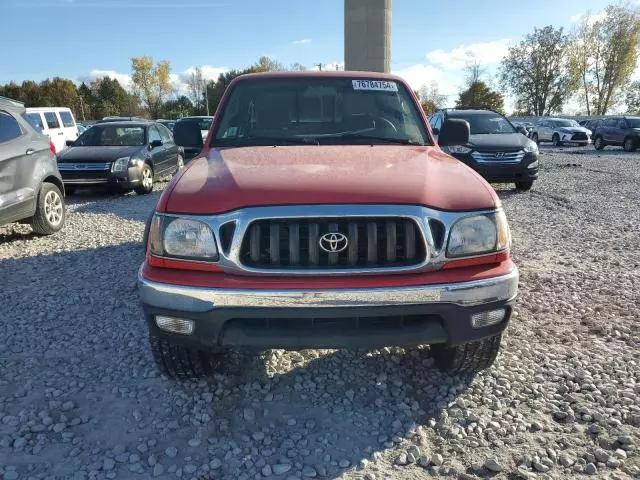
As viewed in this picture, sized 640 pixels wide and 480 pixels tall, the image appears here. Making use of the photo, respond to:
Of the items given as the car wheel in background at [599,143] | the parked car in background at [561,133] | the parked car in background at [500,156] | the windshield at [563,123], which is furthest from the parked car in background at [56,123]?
the windshield at [563,123]

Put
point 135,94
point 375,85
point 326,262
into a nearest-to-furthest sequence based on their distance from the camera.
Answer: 1. point 326,262
2. point 375,85
3. point 135,94

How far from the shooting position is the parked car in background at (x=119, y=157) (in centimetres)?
964

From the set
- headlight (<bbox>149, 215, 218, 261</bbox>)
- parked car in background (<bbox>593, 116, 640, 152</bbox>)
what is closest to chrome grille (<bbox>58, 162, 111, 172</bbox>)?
headlight (<bbox>149, 215, 218, 261</bbox>)

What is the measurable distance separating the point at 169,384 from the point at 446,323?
169cm

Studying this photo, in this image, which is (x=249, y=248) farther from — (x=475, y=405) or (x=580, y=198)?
(x=580, y=198)

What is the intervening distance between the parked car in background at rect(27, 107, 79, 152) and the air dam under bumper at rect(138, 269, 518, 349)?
15.9 meters

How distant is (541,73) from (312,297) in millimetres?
61533

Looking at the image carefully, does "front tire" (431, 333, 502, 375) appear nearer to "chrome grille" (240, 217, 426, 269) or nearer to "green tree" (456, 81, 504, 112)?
"chrome grille" (240, 217, 426, 269)

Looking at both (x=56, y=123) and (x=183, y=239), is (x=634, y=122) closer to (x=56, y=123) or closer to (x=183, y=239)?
(x=56, y=123)

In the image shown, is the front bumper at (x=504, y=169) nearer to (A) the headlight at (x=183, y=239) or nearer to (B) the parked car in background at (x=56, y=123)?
(A) the headlight at (x=183, y=239)

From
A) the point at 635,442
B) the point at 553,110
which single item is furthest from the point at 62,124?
the point at 553,110

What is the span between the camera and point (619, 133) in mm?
23312

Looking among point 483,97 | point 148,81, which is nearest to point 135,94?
point 148,81

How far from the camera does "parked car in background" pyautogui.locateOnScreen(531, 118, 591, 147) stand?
91.4 ft
